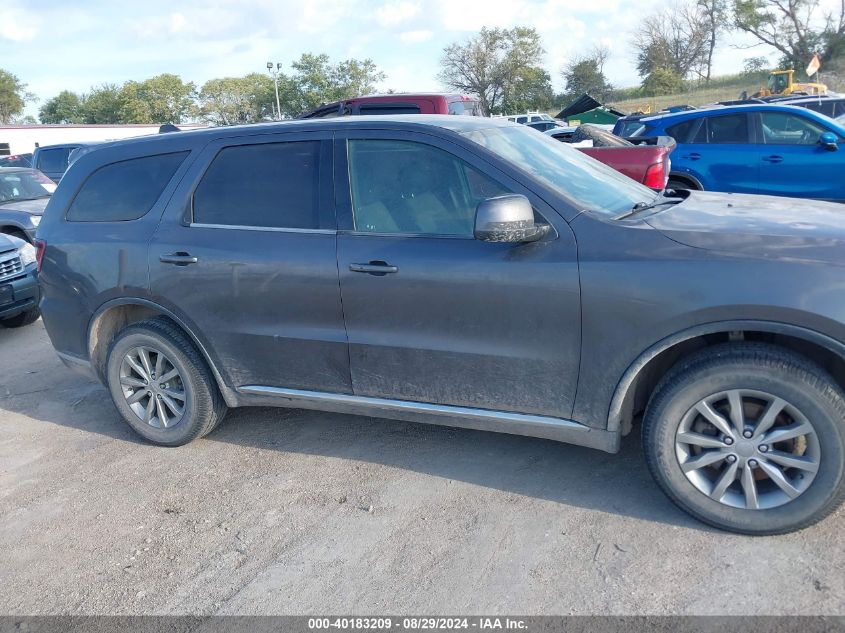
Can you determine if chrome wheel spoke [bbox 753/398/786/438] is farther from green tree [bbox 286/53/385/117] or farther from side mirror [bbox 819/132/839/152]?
green tree [bbox 286/53/385/117]

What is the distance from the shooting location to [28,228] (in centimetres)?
1003

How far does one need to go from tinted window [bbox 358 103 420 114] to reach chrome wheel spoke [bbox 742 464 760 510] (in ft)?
Result: 26.8

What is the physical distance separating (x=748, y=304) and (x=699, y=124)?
7905 mm

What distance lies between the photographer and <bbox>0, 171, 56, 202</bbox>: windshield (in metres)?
11.0

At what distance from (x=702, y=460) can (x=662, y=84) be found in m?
56.8

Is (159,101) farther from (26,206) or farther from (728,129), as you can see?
(728,129)

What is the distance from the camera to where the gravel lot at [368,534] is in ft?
9.41

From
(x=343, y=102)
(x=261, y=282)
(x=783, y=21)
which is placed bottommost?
(x=261, y=282)

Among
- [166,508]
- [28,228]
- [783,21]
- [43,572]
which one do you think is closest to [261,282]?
[166,508]

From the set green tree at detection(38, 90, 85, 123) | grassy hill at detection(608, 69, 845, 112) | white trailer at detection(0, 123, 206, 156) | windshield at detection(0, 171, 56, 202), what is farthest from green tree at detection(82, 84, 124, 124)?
windshield at detection(0, 171, 56, 202)

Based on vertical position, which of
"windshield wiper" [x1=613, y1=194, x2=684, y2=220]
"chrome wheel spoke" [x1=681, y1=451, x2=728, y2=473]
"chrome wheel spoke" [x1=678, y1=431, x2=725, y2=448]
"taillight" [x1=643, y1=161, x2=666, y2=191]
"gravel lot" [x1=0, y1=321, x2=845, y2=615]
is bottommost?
"gravel lot" [x1=0, y1=321, x2=845, y2=615]

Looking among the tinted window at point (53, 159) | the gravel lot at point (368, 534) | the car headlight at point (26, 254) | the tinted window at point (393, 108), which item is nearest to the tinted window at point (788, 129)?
the tinted window at point (393, 108)

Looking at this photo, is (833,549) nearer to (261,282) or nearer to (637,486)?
(637,486)

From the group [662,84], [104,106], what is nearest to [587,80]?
[662,84]
